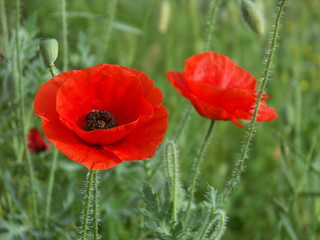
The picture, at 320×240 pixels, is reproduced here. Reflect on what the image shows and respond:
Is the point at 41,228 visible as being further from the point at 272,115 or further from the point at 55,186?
the point at 272,115

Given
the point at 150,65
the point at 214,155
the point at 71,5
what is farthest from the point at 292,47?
the point at 71,5

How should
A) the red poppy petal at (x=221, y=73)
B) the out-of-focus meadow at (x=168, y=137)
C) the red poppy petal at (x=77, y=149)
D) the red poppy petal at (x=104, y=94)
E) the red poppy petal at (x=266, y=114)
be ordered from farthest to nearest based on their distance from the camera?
the out-of-focus meadow at (x=168, y=137) → the red poppy petal at (x=221, y=73) → the red poppy petal at (x=266, y=114) → the red poppy petal at (x=104, y=94) → the red poppy petal at (x=77, y=149)

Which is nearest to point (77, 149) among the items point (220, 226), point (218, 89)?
point (220, 226)

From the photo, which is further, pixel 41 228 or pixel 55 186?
pixel 55 186

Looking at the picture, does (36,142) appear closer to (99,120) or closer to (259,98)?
(99,120)

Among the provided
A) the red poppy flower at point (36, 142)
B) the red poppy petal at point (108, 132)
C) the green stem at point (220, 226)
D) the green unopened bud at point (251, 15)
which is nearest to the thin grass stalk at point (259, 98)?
the green stem at point (220, 226)

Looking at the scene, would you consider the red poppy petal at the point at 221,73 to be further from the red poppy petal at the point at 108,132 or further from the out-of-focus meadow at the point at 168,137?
the red poppy petal at the point at 108,132
